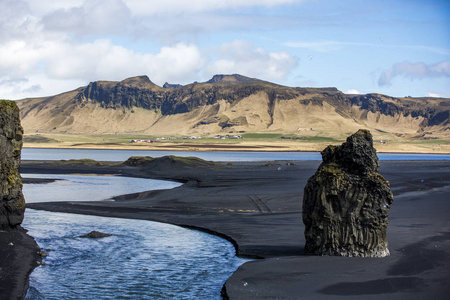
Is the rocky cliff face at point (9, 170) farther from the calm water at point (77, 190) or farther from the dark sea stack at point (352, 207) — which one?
the calm water at point (77, 190)

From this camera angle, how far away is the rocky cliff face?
61.8 ft

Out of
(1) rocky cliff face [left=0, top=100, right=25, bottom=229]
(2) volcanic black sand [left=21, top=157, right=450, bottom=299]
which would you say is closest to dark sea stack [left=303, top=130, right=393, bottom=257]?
(2) volcanic black sand [left=21, top=157, right=450, bottom=299]

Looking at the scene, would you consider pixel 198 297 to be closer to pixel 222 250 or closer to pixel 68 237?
pixel 222 250

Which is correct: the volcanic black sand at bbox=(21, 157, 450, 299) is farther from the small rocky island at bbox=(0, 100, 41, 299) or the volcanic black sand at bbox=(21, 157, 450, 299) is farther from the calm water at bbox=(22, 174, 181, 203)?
the small rocky island at bbox=(0, 100, 41, 299)

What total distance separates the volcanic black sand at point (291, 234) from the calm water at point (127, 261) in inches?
35.9

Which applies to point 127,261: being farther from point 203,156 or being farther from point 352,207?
point 203,156

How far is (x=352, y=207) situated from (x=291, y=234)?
4883 mm

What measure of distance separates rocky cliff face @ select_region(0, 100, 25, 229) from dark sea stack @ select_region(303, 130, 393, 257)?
10.9m

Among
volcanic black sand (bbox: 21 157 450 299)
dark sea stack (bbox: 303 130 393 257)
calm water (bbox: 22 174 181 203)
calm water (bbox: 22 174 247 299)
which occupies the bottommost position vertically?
calm water (bbox: 22 174 181 203)

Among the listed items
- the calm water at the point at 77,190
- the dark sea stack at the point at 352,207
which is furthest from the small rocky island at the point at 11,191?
the calm water at the point at 77,190

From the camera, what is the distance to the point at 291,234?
19016 millimetres

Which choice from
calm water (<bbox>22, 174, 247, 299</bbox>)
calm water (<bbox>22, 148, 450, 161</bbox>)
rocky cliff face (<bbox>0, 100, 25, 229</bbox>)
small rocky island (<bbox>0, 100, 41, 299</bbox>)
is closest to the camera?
calm water (<bbox>22, 174, 247, 299</bbox>)

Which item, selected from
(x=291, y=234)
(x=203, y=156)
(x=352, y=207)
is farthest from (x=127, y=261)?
(x=203, y=156)

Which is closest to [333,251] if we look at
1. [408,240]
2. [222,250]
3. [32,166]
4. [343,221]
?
[343,221]
